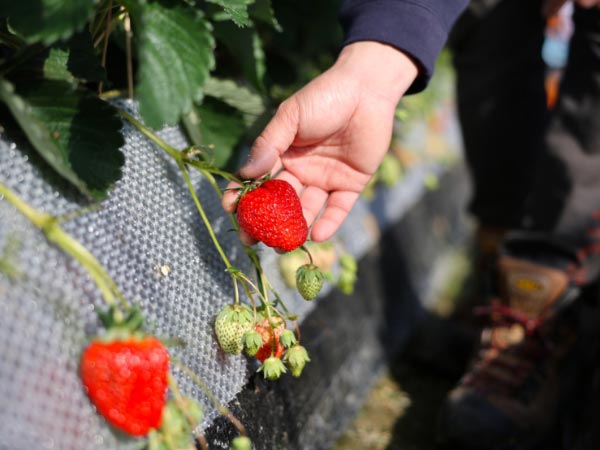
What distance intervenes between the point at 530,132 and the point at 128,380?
4.58 ft

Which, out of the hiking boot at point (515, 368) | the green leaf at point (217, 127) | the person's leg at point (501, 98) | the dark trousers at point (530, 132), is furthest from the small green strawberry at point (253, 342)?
the person's leg at point (501, 98)

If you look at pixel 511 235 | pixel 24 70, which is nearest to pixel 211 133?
pixel 24 70

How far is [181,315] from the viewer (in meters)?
0.75

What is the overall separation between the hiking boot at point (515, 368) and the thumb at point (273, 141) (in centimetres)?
68

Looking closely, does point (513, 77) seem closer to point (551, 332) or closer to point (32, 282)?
point (551, 332)

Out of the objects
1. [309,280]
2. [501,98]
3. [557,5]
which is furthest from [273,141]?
[501,98]

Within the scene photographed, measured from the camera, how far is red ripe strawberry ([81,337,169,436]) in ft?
1.84

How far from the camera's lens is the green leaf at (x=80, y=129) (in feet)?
2.28

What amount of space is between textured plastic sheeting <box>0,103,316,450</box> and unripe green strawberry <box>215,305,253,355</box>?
0.03 m

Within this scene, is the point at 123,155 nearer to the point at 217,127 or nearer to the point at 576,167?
the point at 217,127

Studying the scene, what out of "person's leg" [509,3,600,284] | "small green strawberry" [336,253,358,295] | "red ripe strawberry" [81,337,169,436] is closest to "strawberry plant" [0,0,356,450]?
"red ripe strawberry" [81,337,169,436]

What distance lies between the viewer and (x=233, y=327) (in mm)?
740

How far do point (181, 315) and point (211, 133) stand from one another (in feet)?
1.12

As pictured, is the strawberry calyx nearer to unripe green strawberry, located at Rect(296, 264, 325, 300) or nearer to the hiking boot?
unripe green strawberry, located at Rect(296, 264, 325, 300)
